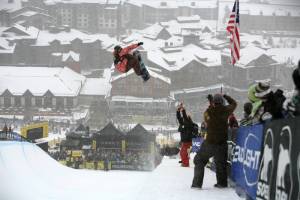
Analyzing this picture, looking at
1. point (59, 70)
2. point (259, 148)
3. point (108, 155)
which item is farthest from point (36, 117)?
point (259, 148)

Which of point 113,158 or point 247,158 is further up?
point 247,158

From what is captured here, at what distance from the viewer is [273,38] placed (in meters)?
70.8

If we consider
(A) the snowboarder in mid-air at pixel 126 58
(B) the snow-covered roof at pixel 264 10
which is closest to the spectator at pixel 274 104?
(A) the snowboarder in mid-air at pixel 126 58

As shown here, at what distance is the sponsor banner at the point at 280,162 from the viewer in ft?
6.94

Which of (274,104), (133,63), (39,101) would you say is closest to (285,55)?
(39,101)

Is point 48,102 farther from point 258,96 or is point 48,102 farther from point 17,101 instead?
point 258,96

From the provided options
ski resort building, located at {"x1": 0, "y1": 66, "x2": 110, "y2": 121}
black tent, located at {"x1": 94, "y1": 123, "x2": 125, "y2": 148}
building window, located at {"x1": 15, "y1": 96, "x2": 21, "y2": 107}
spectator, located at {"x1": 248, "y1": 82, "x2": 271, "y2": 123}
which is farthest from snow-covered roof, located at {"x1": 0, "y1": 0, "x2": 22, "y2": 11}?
spectator, located at {"x1": 248, "y1": 82, "x2": 271, "y2": 123}

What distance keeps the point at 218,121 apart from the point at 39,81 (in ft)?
147

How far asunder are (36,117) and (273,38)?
134 ft

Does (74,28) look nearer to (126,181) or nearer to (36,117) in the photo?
(36,117)

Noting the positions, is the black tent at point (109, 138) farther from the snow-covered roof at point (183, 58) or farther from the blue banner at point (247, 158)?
the snow-covered roof at point (183, 58)

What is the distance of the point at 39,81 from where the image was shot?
154 ft

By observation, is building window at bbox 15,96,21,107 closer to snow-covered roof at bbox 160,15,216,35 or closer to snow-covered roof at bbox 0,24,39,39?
snow-covered roof at bbox 0,24,39,39

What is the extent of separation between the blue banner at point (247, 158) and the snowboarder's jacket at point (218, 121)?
14cm
